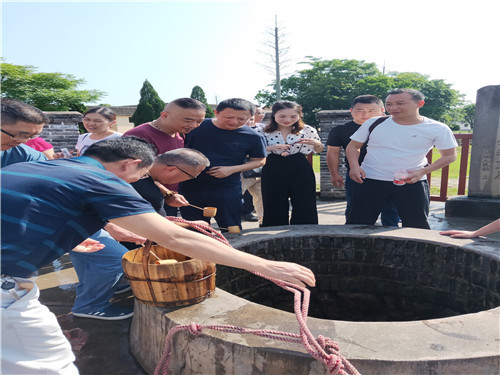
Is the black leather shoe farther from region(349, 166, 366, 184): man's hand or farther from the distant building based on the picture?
the distant building

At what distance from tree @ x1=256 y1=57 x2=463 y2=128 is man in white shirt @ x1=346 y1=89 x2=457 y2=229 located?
28.7 meters

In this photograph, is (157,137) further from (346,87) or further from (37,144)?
(346,87)

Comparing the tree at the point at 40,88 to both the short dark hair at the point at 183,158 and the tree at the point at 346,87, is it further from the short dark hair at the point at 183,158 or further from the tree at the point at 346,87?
the short dark hair at the point at 183,158

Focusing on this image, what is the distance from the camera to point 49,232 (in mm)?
1339

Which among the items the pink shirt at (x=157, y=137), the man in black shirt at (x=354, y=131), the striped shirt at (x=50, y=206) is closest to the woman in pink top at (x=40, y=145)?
the pink shirt at (x=157, y=137)

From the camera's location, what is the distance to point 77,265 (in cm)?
271

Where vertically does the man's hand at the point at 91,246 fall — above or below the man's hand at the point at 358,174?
below

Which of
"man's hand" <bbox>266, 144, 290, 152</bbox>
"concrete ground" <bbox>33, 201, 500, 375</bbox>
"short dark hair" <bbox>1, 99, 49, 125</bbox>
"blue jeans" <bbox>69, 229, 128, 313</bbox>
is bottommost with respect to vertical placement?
"concrete ground" <bbox>33, 201, 500, 375</bbox>

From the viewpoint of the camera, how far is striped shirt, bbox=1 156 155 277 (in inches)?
50.7

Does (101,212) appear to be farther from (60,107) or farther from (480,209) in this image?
(60,107)

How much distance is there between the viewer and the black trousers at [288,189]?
12.0 feet

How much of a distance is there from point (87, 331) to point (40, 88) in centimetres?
3111

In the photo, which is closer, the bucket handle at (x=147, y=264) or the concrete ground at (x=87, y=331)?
the bucket handle at (x=147, y=264)

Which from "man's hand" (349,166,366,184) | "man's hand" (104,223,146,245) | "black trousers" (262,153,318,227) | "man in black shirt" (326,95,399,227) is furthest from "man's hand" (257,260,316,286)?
"man in black shirt" (326,95,399,227)
